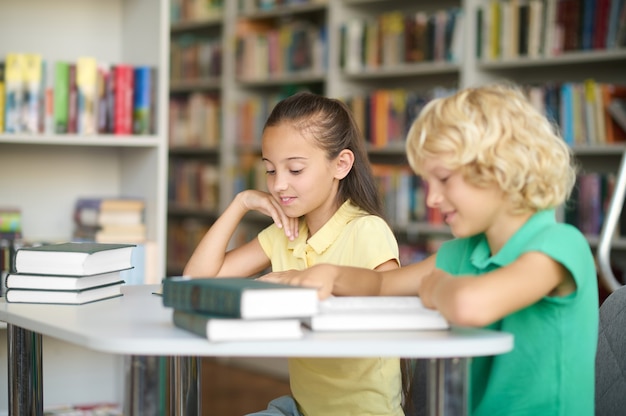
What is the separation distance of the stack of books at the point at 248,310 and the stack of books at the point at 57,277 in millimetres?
414

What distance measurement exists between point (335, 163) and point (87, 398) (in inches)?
62.8

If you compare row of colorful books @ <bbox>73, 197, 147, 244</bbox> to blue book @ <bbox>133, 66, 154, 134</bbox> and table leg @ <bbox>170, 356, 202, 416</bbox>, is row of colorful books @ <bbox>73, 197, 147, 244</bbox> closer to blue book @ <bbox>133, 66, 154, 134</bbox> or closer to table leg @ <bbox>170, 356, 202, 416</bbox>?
blue book @ <bbox>133, 66, 154, 134</bbox>

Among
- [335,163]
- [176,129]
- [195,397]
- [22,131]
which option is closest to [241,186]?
[176,129]

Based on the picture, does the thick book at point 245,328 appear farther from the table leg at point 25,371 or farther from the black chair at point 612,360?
the black chair at point 612,360

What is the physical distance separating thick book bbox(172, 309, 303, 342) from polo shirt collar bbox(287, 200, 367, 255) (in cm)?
67

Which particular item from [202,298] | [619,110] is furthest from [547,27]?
[202,298]

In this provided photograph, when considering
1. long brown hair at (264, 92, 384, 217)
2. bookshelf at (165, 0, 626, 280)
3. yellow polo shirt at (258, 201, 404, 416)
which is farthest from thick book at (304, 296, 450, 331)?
bookshelf at (165, 0, 626, 280)

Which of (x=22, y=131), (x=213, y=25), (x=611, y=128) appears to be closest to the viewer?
(x=22, y=131)

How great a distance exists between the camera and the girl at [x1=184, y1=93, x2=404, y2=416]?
1750 mm

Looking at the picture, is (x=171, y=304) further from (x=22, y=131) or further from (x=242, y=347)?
(x=22, y=131)

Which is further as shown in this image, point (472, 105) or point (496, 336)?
point (472, 105)

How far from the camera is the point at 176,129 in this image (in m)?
6.13

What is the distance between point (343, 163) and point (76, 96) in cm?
131

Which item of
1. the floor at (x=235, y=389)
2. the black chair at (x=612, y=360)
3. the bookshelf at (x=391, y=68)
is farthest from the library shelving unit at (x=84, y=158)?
the bookshelf at (x=391, y=68)
